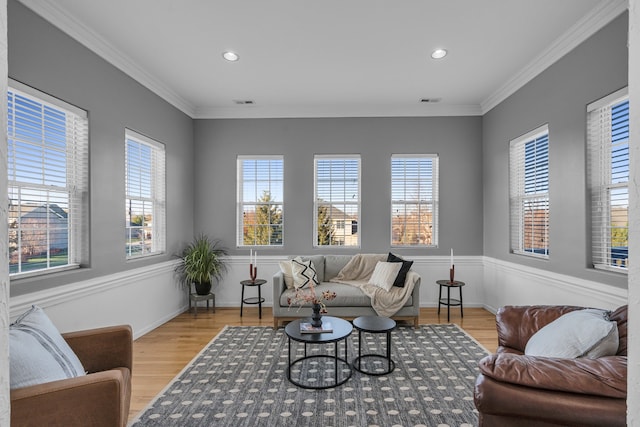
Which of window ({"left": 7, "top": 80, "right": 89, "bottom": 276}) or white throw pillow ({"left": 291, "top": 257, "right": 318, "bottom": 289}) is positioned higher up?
window ({"left": 7, "top": 80, "right": 89, "bottom": 276})

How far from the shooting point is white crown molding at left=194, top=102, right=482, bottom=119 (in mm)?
5023

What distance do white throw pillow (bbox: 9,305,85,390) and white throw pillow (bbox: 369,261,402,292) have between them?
309cm

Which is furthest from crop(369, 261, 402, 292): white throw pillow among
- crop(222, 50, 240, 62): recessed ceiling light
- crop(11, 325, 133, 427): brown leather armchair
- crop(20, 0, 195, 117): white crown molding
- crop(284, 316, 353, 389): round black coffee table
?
crop(20, 0, 195, 117): white crown molding

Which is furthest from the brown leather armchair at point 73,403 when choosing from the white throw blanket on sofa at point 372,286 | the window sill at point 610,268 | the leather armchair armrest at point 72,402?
the window sill at point 610,268

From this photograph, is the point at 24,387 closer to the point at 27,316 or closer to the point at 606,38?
the point at 27,316

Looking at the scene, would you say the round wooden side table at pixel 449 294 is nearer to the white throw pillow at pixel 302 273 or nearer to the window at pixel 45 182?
the white throw pillow at pixel 302 273

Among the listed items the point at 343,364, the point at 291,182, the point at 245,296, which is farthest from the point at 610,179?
the point at 245,296

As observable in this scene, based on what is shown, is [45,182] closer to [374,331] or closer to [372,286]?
[374,331]

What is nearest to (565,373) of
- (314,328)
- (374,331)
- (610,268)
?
(374,331)

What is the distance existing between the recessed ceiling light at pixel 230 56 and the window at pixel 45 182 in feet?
4.62

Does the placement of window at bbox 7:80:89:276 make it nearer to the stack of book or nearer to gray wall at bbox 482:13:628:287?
the stack of book

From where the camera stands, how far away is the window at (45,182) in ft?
8.36

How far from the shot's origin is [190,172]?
201 inches

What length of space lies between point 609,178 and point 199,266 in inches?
175
